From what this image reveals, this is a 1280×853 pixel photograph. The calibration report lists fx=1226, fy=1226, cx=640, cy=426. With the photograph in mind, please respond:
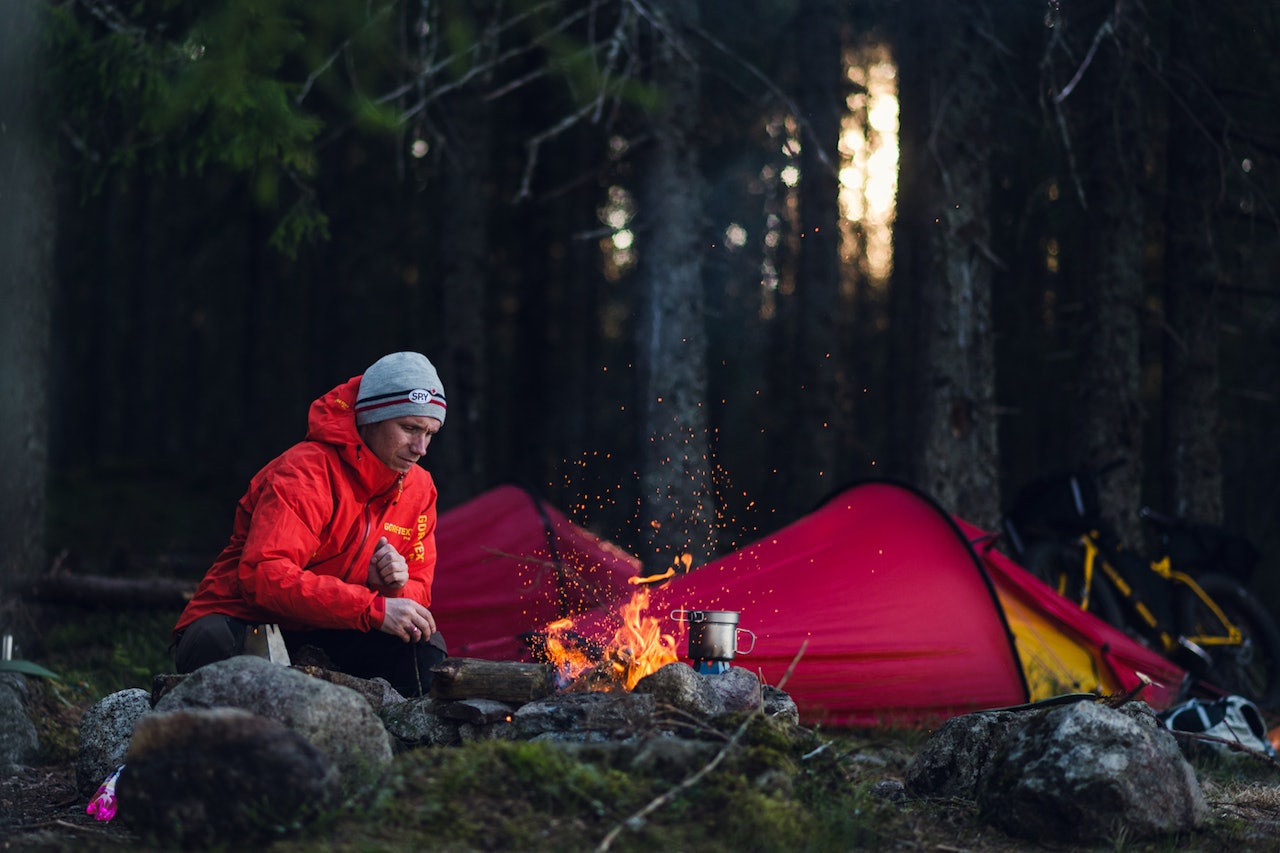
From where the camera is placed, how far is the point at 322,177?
17422 mm

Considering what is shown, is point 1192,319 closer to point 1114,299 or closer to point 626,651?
point 1114,299

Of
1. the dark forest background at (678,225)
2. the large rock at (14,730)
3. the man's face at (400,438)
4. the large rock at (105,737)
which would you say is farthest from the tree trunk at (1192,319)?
the large rock at (14,730)

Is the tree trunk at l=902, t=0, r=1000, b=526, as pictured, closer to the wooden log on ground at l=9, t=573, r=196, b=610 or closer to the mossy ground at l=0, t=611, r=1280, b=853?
the mossy ground at l=0, t=611, r=1280, b=853

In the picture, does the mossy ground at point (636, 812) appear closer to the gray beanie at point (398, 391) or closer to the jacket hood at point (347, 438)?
the jacket hood at point (347, 438)

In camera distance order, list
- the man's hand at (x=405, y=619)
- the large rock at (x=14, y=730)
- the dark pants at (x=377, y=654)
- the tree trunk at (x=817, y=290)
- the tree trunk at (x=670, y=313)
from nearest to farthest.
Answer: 1. the man's hand at (x=405, y=619)
2. the dark pants at (x=377, y=654)
3. the large rock at (x=14, y=730)
4. the tree trunk at (x=670, y=313)
5. the tree trunk at (x=817, y=290)

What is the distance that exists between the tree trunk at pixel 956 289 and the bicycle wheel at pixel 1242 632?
1400 millimetres

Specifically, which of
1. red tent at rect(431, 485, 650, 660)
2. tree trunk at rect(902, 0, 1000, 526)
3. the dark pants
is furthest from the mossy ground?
tree trunk at rect(902, 0, 1000, 526)

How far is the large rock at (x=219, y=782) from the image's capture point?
3.33 meters

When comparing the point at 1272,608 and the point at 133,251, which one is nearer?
the point at 1272,608

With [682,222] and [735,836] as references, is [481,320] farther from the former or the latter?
[735,836]

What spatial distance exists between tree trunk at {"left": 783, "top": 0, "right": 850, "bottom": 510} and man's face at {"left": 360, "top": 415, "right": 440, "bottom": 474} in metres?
7.68

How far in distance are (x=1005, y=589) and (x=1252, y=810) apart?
185 cm

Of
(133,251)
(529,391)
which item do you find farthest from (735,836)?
(133,251)

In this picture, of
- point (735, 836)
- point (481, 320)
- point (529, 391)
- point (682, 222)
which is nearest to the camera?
point (735, 836)
